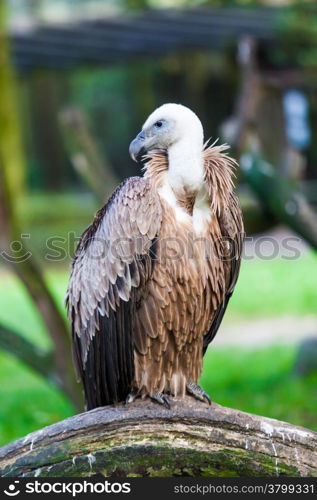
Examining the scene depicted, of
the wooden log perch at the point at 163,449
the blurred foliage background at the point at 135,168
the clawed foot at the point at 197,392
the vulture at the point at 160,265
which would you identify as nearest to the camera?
the wooden log perch at the point at 163,449

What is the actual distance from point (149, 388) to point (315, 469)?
924 millimetres

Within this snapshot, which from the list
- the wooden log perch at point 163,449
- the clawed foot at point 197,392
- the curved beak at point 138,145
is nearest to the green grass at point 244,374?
the clawed foot at point 197,392

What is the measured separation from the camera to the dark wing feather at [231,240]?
4414mm

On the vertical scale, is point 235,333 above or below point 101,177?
above

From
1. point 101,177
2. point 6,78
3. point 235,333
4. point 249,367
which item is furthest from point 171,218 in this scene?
point 6,78

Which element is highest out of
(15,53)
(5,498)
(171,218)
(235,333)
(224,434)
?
(15,53)

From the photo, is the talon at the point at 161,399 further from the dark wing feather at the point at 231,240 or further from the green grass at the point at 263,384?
the green grass at the point at 263,384

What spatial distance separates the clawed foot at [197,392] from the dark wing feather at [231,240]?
1.16 feet

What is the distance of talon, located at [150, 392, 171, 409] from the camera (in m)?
4.32

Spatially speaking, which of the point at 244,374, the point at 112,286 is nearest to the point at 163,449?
the point at 112,286

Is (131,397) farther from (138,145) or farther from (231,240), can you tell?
(138,145)

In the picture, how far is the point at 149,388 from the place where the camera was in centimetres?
445

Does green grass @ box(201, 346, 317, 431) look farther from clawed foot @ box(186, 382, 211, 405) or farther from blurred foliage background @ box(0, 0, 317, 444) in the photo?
clawed foot @ box(186, 382, 211, 405)

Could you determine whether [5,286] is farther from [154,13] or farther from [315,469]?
[315,469]
